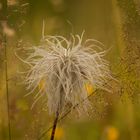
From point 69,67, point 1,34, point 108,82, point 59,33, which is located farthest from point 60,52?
point 59,33

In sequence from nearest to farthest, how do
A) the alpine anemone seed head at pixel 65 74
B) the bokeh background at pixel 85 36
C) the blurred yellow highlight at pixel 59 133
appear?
the alpine anemone seed head at pixel 65 74 → the bokeh background at pixel 85 36 → the blurred yellow highlight at pixel 59 133

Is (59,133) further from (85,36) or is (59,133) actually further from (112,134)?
(85,36)

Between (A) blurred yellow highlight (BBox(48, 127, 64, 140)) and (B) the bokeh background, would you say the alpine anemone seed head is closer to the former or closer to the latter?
(B) the bokeh background

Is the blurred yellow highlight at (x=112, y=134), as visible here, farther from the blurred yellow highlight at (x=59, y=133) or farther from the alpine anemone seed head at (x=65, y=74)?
the alpine anemone seed head at (x=65, y=74)

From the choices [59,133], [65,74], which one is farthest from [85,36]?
[65,74]

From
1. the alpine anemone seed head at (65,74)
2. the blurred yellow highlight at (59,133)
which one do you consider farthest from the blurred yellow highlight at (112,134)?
the alpine anemone seed head at (65,74)

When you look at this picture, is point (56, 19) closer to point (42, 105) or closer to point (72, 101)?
point (42, 105)

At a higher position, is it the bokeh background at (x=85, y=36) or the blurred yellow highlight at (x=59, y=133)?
the bokeh background at (x=85, y=36)

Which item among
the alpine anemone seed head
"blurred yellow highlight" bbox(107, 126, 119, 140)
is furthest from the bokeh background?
the alpine anemone seed head
